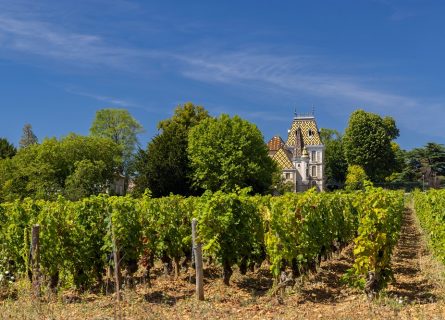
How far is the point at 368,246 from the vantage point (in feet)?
29.7

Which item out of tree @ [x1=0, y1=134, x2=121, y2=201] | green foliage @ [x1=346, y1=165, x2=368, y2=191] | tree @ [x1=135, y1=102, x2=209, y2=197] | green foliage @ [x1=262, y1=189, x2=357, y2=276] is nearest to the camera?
green foliage @ [x1=262, y1=189, x2=357, y2=276]

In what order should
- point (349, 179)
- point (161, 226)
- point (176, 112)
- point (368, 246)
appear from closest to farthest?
point (368, 246) → point (161, 226) → point (176, 112) → point (349, 179)

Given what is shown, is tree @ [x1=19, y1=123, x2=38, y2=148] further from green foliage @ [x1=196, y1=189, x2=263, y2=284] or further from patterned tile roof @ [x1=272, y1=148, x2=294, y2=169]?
green foliage @ [x1=196, y1=189, x2=263, y2=284]

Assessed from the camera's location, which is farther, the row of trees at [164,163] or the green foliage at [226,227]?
the row of trees at [164,163]

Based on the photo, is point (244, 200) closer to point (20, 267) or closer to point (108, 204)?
point (108, 204)

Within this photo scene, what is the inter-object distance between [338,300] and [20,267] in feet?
22.4

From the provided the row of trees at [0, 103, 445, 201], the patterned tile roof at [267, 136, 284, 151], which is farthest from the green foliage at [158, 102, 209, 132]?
the patterned tile roof at [267, 136, 284, 151]

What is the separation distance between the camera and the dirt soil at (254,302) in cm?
796

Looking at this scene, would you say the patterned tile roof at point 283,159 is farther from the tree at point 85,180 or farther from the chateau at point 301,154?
the tree at point 85,180

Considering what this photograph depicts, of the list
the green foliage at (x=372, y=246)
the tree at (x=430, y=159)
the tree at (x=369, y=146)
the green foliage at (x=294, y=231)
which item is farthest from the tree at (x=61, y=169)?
the tree at (x=430, y=159)

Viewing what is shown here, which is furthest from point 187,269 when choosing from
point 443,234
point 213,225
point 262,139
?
point 262,139

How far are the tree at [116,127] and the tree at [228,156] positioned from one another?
14095 mm

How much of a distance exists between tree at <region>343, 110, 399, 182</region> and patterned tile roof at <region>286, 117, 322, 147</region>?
1124 cm

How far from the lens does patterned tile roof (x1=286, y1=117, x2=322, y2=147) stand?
8556 cm
